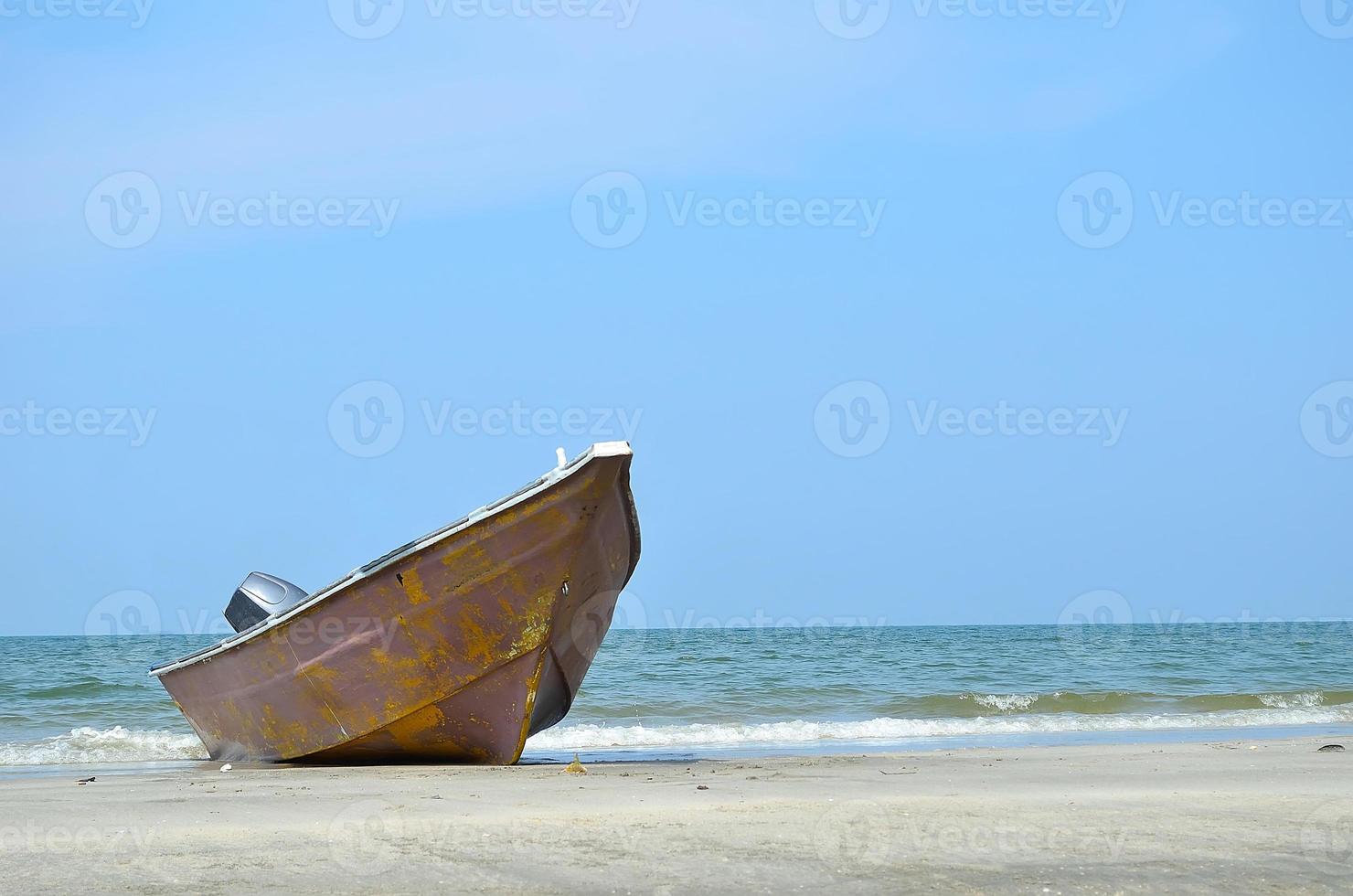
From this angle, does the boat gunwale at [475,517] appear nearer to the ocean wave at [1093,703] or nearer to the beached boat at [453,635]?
the beached boat at [453,635]

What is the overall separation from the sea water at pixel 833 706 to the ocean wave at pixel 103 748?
3 centimetres

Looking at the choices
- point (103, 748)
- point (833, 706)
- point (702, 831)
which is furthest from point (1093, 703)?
point (702, 831)

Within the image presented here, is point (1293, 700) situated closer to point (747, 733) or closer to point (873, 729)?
point (873, 729)

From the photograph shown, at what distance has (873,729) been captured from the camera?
1617 centimetres

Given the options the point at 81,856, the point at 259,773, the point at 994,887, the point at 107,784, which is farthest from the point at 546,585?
the point at 994,887

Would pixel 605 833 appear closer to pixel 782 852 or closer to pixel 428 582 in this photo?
pixel 782 852

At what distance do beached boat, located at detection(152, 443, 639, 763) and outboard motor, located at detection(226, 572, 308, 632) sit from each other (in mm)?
1393

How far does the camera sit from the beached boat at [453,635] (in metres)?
9.66

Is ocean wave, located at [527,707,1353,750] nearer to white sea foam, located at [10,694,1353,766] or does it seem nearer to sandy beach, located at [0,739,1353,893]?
white sea foam, located at [10,694,1353,766]

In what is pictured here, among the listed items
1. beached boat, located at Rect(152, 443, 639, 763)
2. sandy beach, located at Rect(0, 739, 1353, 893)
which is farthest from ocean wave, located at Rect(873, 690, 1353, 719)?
sandy beach, located at Rect(0, 739, 1353, 893)

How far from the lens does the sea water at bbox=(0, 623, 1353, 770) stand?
1490 cm

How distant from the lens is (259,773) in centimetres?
1035

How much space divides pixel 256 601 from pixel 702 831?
8075 mm

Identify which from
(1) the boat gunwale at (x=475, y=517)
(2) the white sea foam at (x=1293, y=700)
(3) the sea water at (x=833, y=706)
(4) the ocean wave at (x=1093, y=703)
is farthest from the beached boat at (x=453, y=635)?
(2) the white sea foam at (x=1293, y=700)
